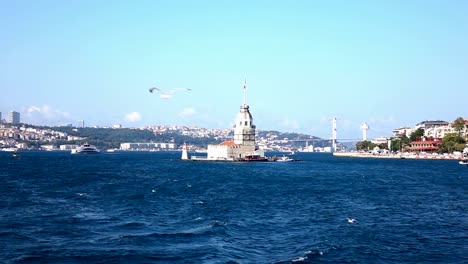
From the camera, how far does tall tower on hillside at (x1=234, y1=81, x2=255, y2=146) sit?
507 feet

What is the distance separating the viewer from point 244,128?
Answer: 155 m

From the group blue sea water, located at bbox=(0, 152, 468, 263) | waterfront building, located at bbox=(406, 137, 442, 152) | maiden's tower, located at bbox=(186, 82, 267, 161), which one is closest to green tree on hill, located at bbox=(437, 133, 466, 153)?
waterfront building, located at bbox=(406, 137, 442, 152)

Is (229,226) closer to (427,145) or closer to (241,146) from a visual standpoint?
(241,146)

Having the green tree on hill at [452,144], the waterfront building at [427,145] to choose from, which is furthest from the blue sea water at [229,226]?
the waterfront building at [427,145]

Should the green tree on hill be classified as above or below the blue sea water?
above

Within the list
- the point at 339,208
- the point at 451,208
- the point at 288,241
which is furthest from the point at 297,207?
the point at 288,241

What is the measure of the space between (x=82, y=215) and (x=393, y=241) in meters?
19.7

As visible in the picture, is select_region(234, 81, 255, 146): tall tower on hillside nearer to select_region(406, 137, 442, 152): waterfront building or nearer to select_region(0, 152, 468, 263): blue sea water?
select_region(406, 137, 442, 152): waterfront building

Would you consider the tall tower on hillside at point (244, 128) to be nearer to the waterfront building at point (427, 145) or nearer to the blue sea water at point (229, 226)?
the waterfront building at point (427, 145)

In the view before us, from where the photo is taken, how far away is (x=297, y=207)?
44688 millimetres

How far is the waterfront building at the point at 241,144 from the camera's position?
150750mm

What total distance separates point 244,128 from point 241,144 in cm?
483

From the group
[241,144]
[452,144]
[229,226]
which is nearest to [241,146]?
[241,144]

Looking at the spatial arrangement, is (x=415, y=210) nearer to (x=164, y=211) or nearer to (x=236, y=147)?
(x=164, y=211)
